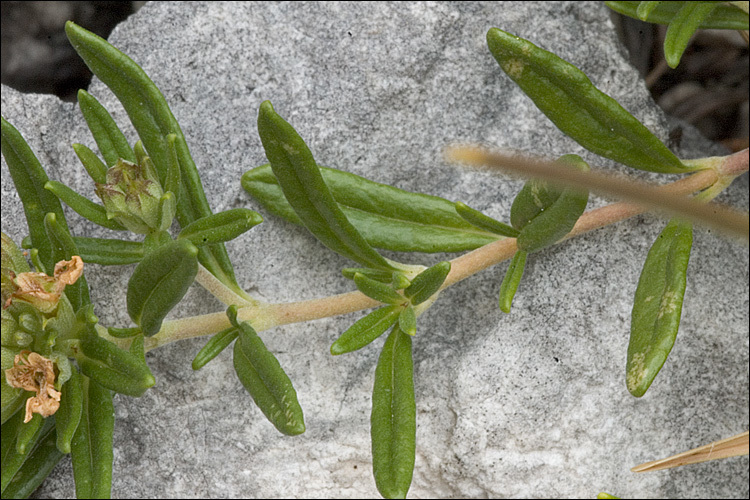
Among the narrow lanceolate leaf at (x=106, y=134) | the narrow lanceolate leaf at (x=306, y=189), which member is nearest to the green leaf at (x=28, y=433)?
the narrow lanceolate leaf at (x=106, y=134)

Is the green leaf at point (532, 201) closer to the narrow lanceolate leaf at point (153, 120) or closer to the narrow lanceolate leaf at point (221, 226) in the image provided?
the narrow lanceolate leaf at point (221, 226)

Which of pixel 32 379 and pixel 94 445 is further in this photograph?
pixel 94 445

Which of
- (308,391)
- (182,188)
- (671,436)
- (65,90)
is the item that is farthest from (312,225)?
(65,90)

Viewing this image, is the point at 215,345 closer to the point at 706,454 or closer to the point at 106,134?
the point at 106,134

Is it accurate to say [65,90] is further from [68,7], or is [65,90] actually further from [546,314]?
[546,314]

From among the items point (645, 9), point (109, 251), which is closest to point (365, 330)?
point (109, 251)

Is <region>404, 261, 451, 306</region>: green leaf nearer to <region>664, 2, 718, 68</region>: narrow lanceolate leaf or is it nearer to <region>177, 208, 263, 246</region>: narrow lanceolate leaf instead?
<region>177, 208, 263, 246</region>: narrow lanceolate leaf
